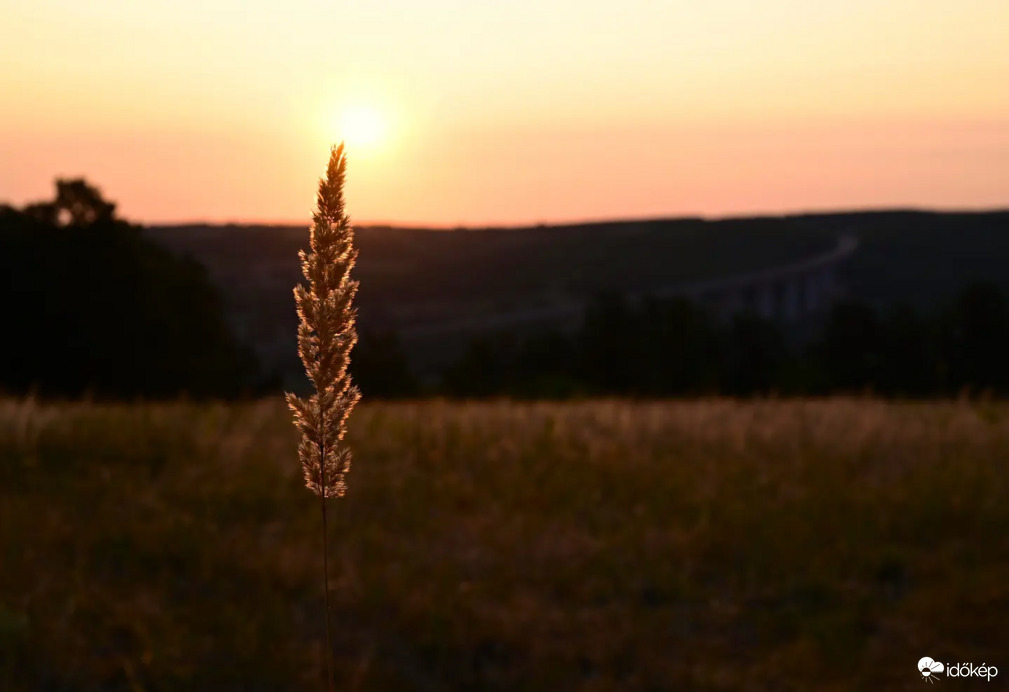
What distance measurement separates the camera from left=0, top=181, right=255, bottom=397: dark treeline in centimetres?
3319

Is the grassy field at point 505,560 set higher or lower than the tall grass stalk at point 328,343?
lower

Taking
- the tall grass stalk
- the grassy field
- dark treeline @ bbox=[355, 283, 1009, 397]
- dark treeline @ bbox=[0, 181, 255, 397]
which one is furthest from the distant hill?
the tall grass stalk

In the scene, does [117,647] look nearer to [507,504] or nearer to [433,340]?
[507,504]

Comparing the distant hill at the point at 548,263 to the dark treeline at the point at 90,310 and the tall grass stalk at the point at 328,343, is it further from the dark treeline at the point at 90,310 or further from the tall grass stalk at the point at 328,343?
the tall grass stalk at the point at 328,343

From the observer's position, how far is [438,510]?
281 inches

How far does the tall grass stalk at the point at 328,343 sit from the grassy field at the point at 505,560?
4.13 meters

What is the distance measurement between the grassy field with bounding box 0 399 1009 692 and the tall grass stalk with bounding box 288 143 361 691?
4.13 metres

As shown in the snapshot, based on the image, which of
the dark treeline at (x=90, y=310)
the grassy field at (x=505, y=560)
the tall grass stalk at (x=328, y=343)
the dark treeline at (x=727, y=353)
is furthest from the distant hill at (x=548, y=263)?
the tall grass stalk at (x=328, y=343)

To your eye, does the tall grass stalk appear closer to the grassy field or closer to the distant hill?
the grassy field

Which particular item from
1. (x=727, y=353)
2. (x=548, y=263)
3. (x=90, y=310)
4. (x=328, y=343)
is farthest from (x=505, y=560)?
(x=548, y=263)

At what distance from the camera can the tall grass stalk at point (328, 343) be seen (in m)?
1.58

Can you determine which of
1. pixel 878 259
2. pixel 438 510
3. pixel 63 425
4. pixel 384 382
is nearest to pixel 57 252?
pixel 384 382

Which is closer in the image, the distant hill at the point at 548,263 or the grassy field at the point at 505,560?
the grassy field at the point at 505,560

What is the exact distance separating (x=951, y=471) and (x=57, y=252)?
3282 centimetres
